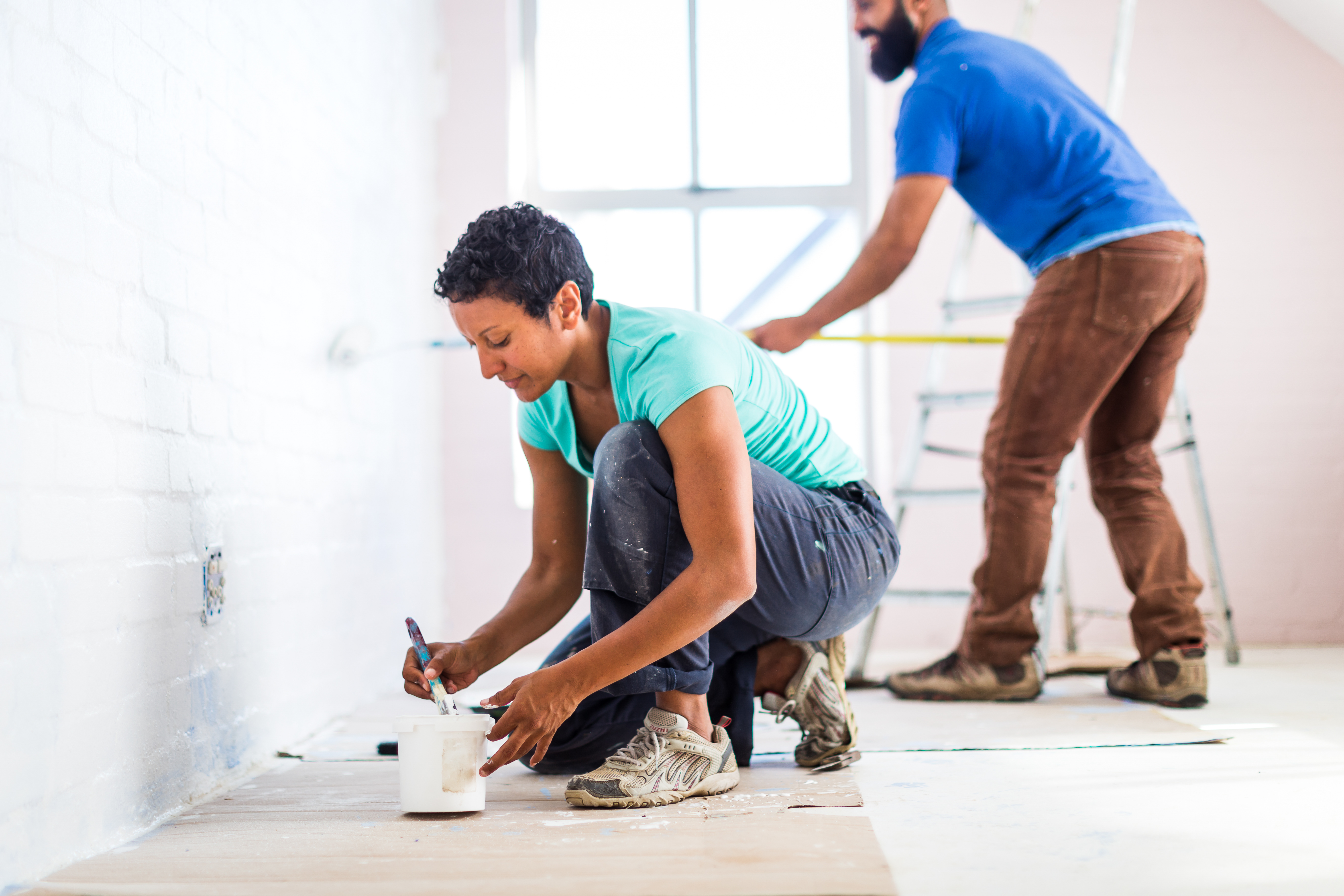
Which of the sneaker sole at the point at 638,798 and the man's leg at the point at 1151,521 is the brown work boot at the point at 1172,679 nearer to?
the man's leg at the point at 1151,521

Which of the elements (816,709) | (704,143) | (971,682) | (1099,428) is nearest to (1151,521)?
(1099,428)

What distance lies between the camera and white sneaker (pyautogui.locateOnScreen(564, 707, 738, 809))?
4.70ft

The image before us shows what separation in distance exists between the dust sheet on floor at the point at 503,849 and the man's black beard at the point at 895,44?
1.58 m

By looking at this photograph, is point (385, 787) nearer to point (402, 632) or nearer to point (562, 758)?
point (562, 758)

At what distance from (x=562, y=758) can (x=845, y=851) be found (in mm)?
629

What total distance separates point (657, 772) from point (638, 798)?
0.04 metres

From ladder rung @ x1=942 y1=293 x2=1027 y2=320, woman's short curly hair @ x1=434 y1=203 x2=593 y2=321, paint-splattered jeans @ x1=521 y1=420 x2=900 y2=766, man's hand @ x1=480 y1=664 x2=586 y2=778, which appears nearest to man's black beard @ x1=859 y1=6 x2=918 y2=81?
ladder rung @ x1=942 y1=293 x2=1027 y2=320

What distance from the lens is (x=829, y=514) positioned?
5.41 ft

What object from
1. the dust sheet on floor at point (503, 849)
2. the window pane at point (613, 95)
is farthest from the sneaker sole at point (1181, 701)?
the window pane at point (613, 95)

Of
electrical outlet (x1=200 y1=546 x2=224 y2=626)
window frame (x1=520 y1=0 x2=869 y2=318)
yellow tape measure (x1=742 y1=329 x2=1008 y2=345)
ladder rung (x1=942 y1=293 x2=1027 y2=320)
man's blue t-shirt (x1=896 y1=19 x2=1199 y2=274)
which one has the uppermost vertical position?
window frame (x1=520 y1=0 x2=869 y2=318)

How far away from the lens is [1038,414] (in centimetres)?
228

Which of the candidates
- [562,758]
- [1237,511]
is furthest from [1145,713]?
[1237,511]

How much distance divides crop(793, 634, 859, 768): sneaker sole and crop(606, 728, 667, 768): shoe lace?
1.19 feet

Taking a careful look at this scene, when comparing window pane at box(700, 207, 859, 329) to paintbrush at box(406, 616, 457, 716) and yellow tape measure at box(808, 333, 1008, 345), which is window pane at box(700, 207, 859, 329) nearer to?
yellow tape measure at box(808, 333, 1008, 345)
